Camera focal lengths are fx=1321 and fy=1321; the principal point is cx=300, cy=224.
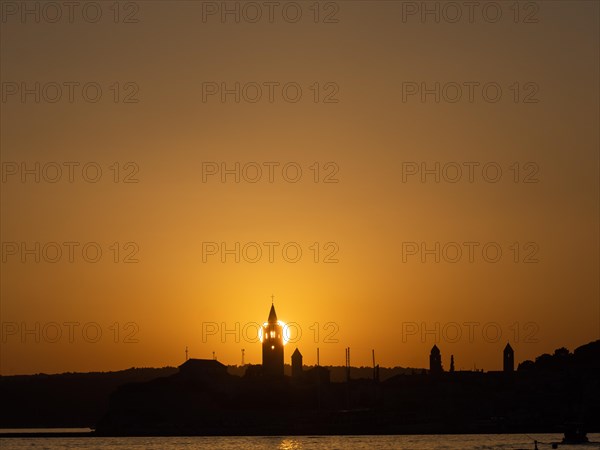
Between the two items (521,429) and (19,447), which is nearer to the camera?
(19,447)

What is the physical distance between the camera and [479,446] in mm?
137250

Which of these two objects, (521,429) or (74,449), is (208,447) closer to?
(74,449)

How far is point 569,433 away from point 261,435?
6861 centimetres

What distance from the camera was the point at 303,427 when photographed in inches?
7726

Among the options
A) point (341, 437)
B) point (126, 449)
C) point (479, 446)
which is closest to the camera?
point (479, 446)

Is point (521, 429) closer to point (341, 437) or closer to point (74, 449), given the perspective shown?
point (341, 437)

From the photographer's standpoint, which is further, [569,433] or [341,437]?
[341,437]

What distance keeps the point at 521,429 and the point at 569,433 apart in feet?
169

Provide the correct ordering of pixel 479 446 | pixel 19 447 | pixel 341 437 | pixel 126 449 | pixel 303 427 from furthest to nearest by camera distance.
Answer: pixel 303 427, pixel 341 437, pixel 19 447, pixel 126 449, pixel 479 446

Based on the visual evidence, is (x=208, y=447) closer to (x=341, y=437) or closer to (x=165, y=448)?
(x=165, y=448)

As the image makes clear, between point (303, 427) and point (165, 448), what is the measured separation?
4634 centimetres

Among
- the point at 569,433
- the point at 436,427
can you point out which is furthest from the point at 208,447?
the point at 436,427

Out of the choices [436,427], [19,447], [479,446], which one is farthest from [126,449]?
[436,427]

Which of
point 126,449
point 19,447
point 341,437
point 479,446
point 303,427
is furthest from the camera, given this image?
point 303,427
